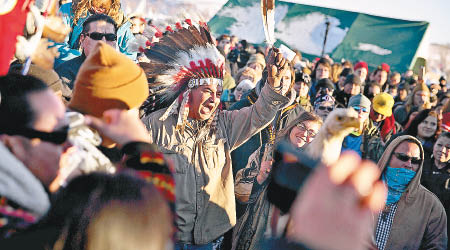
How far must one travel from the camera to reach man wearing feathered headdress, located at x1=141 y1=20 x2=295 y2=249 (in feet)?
10.4

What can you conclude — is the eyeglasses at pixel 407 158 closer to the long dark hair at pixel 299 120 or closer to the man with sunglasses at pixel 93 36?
the long dark hair at pixel 299 120

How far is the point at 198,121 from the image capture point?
11.0ft

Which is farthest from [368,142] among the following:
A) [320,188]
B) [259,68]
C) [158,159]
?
[320,188]

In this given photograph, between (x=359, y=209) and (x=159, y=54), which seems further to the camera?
(x=159, y=54)

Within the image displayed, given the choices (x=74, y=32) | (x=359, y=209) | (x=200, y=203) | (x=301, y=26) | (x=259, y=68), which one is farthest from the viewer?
(x=301, y=26)

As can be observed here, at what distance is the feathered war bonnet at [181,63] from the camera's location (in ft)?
11.0

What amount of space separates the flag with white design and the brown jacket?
11931 mm

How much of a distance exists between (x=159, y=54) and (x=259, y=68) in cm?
454

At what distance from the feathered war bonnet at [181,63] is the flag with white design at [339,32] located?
11831 mm

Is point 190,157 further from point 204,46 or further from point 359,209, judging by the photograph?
point 359,209

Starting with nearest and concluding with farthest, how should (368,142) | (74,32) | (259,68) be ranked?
(74,32) → (368,142) → (259,68)

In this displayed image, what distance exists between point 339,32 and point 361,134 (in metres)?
10.8

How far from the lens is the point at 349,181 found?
111 centimetres

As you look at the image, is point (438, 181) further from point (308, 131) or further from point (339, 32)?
point (339, 32)
